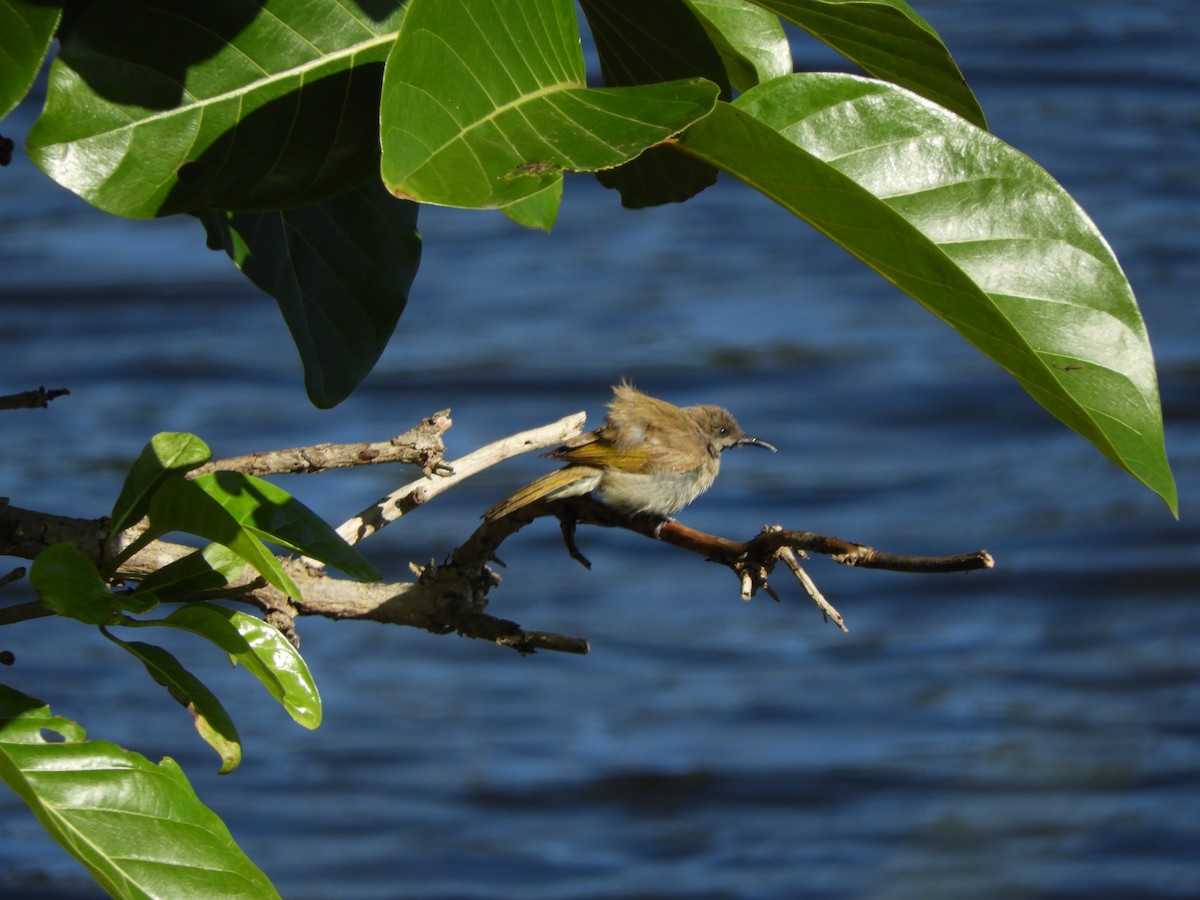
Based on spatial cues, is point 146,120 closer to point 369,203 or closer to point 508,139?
point 508,139

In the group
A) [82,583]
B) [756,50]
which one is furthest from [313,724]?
[756,50]

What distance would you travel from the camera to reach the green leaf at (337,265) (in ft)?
4.47

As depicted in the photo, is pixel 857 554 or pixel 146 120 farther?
pixel 857 554

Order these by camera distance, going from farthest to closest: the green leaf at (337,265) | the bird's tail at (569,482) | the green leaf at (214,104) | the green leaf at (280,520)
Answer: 1. the bird's tail at (569,482)
2. the green leaf at (337,265)
3. the green leaf at (280,520)
4. the green leaf at (214,104)

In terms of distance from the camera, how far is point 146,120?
94cm

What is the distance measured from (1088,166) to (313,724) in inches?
322

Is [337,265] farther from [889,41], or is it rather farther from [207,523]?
[889,41]

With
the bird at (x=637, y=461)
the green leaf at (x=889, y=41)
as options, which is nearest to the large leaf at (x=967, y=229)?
the green leaf at (x=889, y=41)

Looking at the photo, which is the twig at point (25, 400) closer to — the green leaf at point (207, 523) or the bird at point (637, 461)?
the green leaf at point (207, 523)

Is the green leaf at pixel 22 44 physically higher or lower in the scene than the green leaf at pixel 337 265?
higher

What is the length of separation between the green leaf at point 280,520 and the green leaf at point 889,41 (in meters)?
0.47

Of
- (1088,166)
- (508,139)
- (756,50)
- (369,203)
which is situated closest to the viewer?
(508,139)

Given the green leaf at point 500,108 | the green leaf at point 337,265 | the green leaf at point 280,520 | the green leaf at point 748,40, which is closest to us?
the green leaf at point 500,108

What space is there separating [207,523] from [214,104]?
0.28 m
